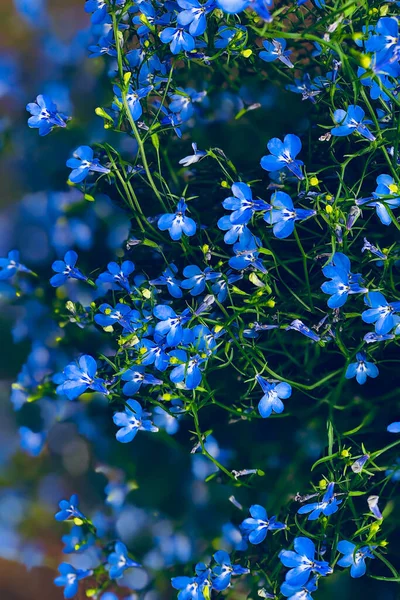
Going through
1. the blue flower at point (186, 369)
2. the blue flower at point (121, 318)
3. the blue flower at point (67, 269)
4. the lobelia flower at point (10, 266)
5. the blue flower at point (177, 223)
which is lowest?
the blue flower at point (186, 369)

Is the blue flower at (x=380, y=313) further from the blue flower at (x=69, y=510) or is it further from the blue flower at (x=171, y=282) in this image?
the blue flower at (x=69, y=510)

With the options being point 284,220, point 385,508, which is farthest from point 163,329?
point 385,508

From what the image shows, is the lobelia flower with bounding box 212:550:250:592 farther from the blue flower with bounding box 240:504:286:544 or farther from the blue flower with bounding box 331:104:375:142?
the blue flower with bounding box 331:104:375:142

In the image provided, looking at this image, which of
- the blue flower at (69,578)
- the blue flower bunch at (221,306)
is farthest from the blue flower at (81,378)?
the blue flower at (69,578)

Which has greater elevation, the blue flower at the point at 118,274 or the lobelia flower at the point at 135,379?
the blue flower at the point at 118,274

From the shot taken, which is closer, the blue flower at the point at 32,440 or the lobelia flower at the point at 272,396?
the lobelia flower at the point at 272,396

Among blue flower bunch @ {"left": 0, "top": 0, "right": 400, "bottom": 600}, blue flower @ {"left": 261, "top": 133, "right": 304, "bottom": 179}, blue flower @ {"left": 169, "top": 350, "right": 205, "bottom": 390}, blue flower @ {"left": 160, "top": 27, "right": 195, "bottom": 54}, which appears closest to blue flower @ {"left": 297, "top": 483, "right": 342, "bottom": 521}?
blue flower bunch @ {"left": 0, "top": 0, "right": 400, "bottom": 600}
